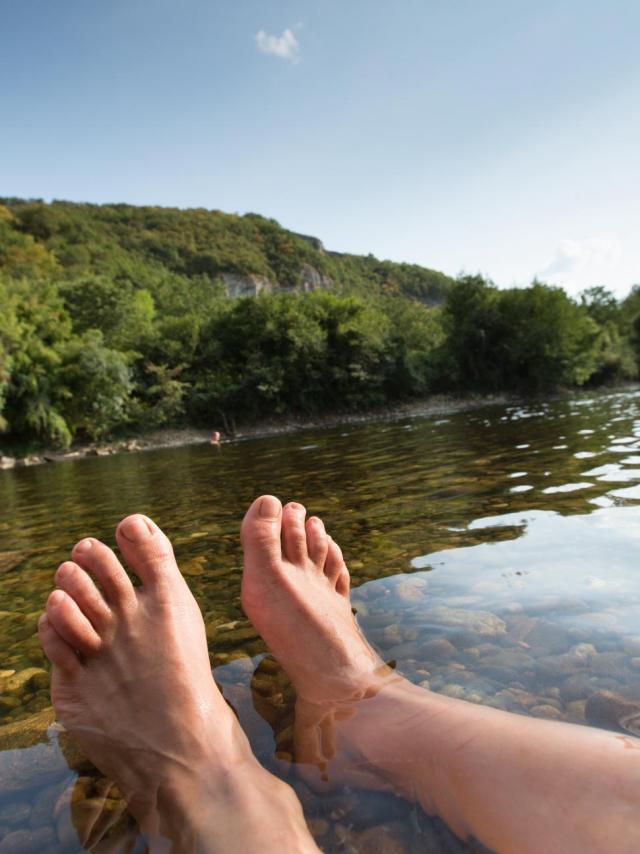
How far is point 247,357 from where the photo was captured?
2558 cm

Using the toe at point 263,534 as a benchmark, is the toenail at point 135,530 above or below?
above

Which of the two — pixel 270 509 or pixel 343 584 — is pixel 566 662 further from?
pixel 270 509

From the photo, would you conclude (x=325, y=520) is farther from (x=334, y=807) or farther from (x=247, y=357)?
(x=247, y=357)

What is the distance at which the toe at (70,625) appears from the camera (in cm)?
126

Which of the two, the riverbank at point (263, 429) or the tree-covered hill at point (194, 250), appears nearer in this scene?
the riverbank at point (263, 429)

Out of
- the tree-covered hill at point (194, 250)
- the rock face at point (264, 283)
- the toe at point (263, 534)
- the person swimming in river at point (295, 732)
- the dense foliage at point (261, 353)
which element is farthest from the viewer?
the rock face at point (264, 283)

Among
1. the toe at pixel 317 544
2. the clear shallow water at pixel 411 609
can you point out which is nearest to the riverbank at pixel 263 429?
the clear shallow water at pixel 411 609

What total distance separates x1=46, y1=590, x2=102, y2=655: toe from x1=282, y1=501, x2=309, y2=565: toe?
61 cm

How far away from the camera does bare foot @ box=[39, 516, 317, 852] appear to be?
83 cm

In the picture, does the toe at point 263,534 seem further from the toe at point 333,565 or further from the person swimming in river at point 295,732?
the toe at point 333,565

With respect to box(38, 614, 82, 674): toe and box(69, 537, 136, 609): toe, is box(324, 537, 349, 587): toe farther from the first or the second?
box(38, 614, 82, 674): toe

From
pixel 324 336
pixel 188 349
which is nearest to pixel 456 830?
pixel 324 336

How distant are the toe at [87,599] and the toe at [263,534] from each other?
0.42 meters

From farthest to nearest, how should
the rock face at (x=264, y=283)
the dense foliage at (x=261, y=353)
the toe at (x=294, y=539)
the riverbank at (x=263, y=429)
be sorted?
1. the rock face at (x=264, y=283)
2. the dense foliage at (x=261, y=353)
3. the riverbank at (x=263, y=429)
4. the toe at (x=294, y=539)
